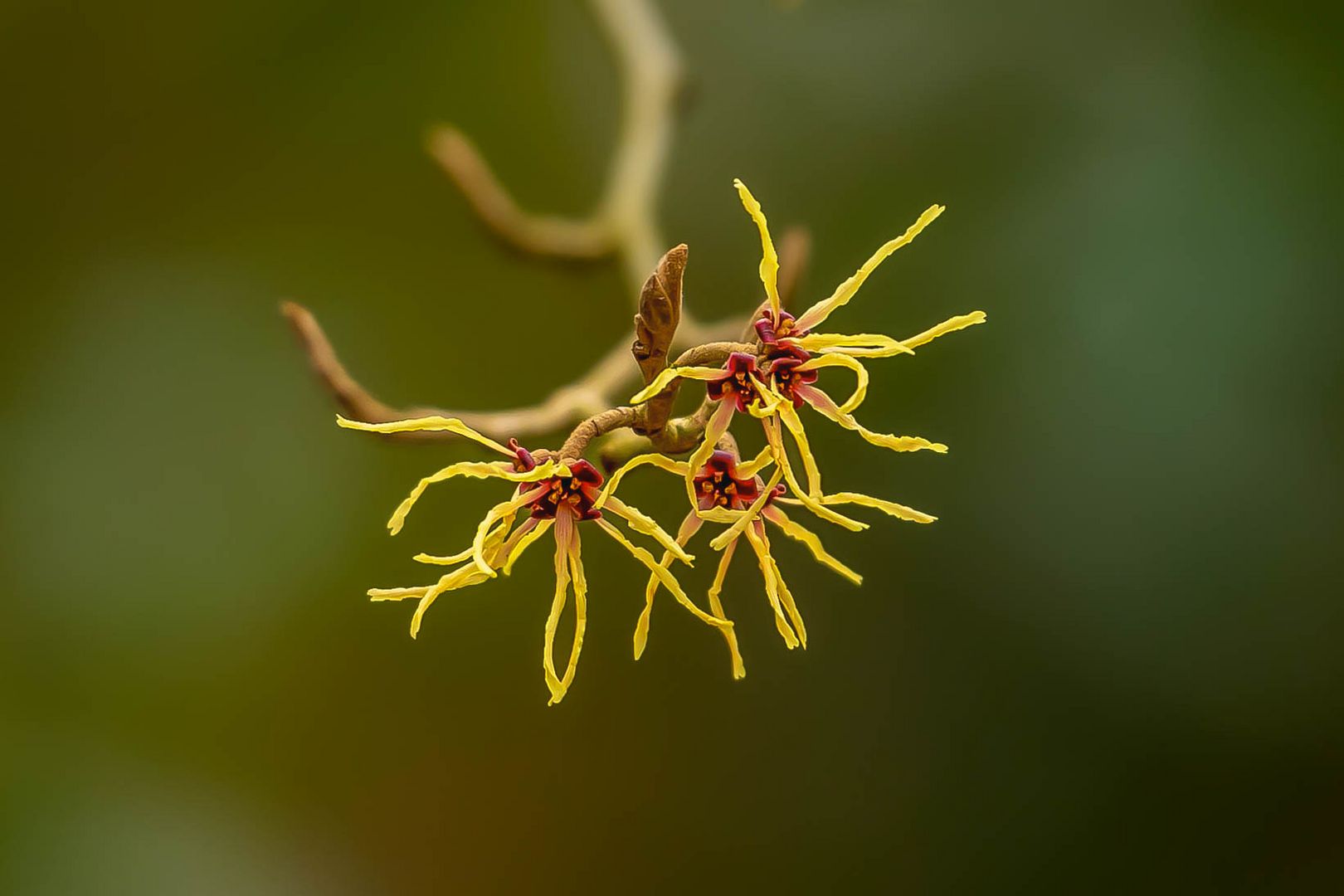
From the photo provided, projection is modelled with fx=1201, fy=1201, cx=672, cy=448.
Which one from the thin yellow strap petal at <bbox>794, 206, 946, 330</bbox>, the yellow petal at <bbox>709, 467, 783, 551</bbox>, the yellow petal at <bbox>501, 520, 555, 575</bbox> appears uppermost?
the thin yellow strap petal at <bbox>794, 206, 946, 330</bbox>

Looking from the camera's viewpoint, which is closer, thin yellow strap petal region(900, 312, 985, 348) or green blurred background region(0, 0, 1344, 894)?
thin yellow strap petal region(900, 312, 985, 348)

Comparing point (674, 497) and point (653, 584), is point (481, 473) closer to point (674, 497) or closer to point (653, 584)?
point (653, 584)

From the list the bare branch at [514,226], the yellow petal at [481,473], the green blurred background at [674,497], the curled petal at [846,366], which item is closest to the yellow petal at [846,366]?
the curled petal at [846,366]

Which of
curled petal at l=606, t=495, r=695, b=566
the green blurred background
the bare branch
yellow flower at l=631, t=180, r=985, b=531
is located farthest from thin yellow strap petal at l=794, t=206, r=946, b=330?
the green blurred background

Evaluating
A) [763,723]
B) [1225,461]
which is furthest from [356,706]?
[1225,461]

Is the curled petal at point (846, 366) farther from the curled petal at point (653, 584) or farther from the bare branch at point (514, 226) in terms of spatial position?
the bare branch at point (514, 226)

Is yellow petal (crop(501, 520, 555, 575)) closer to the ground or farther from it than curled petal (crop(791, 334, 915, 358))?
closer to the ground

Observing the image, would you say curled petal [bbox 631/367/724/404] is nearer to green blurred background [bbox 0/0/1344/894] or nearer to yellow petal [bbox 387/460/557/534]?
yellow petal [bbox 387/460/557/534]

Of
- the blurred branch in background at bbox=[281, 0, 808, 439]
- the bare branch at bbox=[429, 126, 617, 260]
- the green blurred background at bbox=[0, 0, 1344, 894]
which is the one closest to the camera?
the blurred branch in background at bbox=[281, 0, 808, 439]

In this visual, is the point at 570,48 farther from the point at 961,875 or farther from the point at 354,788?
the point at 961,875
